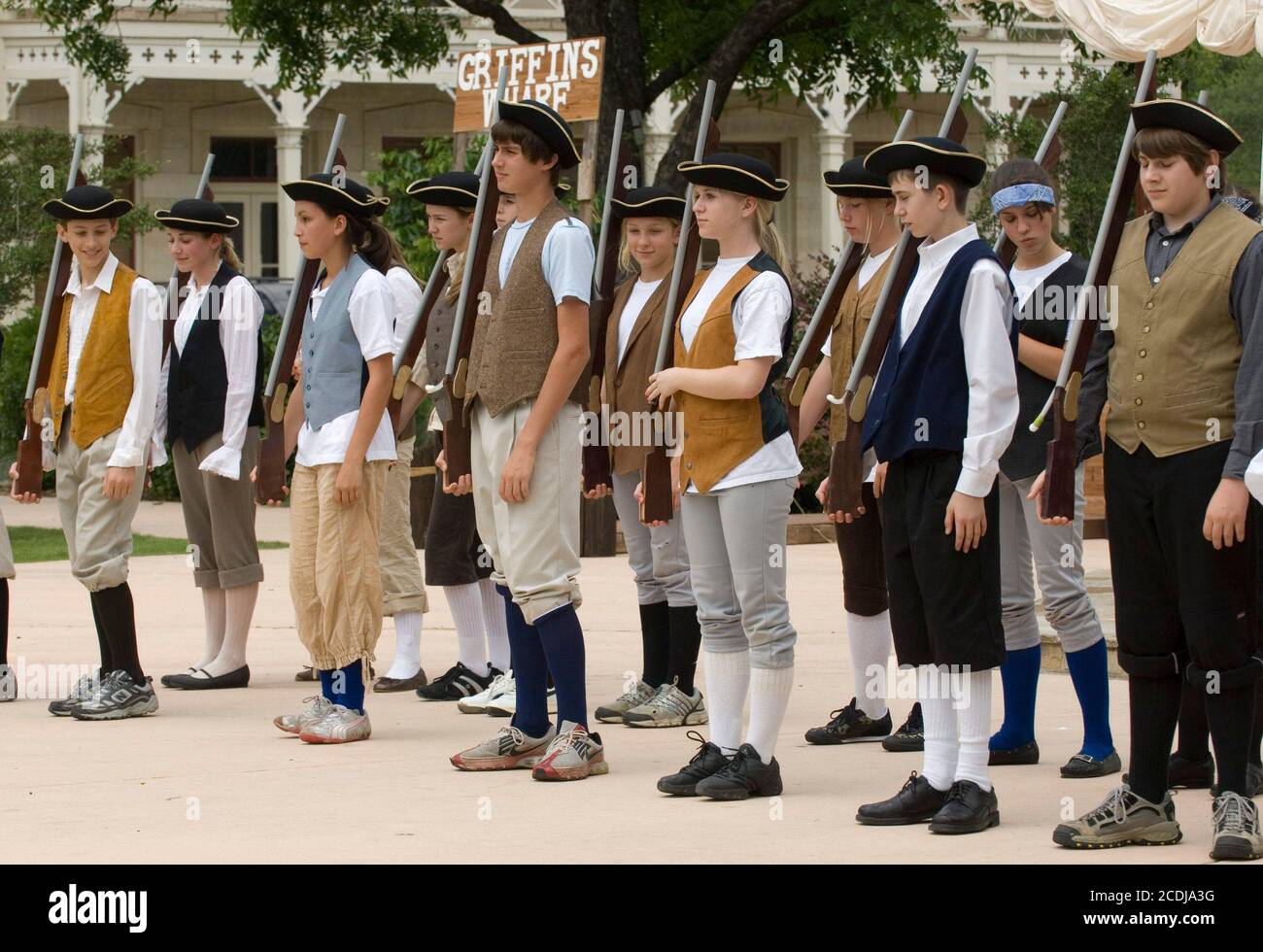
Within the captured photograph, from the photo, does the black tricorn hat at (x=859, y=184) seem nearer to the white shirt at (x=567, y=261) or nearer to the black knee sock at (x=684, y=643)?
the white shirt at (x=567, y=261)

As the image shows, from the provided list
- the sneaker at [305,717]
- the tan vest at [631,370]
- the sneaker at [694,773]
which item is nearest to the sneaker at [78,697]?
the sneaker at [305,717]

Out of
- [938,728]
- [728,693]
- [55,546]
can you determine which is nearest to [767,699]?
[728,693]

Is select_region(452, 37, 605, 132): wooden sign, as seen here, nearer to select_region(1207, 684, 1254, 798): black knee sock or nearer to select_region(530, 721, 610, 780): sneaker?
select_region(530, 721, 610, 780): sneaker

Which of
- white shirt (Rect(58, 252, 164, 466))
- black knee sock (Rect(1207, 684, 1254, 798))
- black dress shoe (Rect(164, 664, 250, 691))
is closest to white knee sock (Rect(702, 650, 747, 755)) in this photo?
black knee sock (Rect(1207, 684, 1254, 798))

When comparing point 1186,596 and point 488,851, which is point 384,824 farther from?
point 1186,596

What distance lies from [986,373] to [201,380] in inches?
160

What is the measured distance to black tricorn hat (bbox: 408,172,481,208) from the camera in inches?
314

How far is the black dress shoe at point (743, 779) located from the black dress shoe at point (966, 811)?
68 centimetres

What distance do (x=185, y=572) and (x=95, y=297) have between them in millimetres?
5346

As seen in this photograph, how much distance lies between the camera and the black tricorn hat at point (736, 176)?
614 centimetres

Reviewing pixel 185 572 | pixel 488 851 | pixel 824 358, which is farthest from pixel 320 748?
pixel 185 572

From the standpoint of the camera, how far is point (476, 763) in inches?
260

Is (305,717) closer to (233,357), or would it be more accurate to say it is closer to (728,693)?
(233,357)

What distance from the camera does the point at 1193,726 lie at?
618 centimetres
